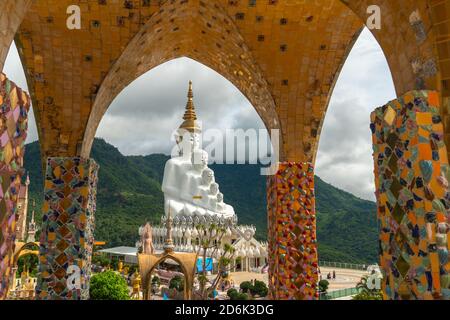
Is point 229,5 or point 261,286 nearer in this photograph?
point 229,5

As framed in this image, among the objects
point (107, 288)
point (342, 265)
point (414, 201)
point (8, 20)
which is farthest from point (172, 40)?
point (342, 265)

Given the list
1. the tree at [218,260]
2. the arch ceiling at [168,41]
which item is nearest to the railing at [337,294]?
the tree at [218,260]

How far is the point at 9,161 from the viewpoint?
10.2 ft

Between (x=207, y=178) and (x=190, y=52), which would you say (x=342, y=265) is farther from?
(x=190, y=52)

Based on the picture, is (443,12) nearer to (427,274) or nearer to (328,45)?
(427,274)

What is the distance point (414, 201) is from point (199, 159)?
32.9 m

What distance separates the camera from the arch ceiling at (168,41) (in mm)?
5887

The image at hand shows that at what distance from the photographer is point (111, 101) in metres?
7.02

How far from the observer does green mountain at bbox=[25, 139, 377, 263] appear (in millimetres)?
39656

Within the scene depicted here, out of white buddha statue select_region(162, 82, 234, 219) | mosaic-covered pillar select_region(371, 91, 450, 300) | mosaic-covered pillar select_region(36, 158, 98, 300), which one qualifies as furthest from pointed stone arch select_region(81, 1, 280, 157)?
white buddha statue select_region(162, 82, 234, 219)

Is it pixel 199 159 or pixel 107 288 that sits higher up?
pixel 199 159

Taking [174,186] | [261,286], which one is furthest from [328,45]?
[174,186]

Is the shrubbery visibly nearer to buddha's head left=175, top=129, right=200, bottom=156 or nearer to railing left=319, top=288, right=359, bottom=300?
railing left=319, top=288, right=359, bottom=300
